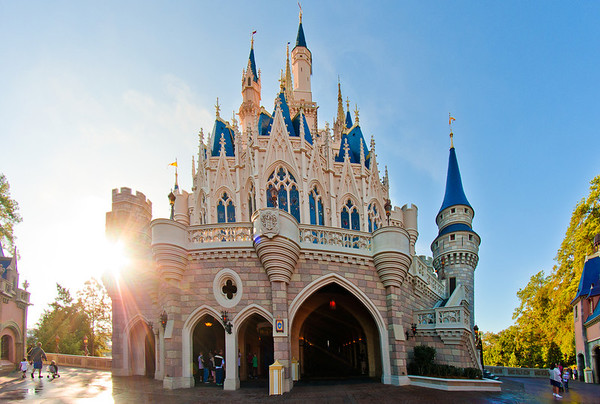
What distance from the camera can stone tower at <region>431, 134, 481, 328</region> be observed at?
1357 inches

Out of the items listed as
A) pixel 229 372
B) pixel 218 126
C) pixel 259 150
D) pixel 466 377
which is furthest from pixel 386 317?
pixel 218 126

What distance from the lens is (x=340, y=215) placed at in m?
28.1

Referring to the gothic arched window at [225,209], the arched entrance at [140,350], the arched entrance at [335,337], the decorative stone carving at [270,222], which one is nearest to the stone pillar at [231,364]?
the decorative stone carving at [270,222]

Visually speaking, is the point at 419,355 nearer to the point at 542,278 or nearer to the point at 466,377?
the point at 466,377

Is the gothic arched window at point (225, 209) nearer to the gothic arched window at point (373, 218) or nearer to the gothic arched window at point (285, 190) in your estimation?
the gothic arched window at point (285, 190)

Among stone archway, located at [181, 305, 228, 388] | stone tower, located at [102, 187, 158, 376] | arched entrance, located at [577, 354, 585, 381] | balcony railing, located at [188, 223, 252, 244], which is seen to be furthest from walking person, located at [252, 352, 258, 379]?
arched entrance, located at [577, 354, 585, 381]

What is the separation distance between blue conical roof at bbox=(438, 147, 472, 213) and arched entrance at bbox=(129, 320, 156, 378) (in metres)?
26.0

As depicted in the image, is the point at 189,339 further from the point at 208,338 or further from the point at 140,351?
the point at 140,351

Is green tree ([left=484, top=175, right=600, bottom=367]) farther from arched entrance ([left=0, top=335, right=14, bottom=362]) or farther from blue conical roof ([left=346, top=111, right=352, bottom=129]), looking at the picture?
arched entrance ([left=0, top=335, right=14, bottom=362])

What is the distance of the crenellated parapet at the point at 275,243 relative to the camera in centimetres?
1459

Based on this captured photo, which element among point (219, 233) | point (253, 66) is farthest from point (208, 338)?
point (253, 66)

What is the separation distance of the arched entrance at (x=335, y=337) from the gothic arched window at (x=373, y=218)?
7.48m

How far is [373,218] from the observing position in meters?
29.8

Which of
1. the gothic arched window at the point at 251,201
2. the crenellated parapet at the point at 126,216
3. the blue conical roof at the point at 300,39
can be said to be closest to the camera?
the crenellated parapet at the point at 126,216
